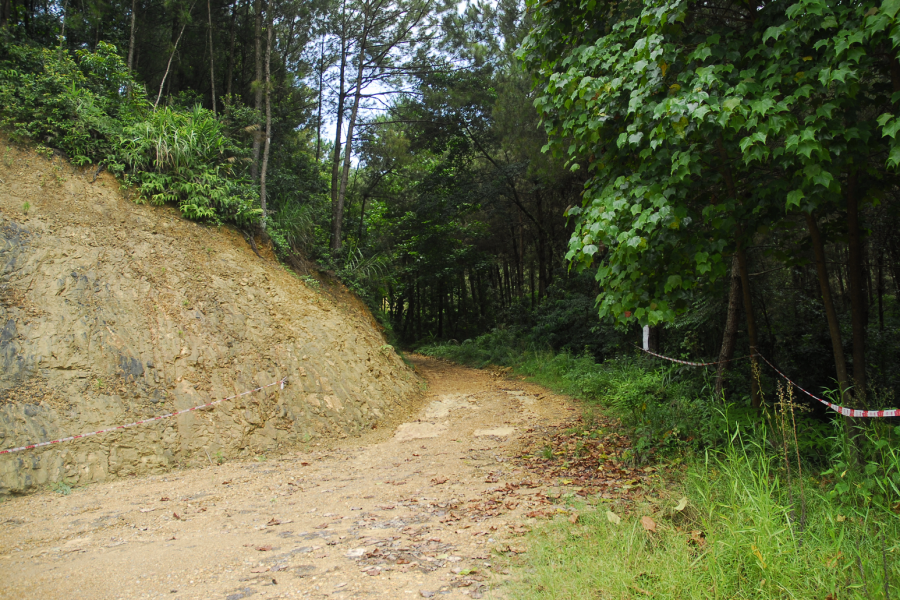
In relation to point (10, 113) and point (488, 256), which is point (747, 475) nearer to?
point (10, 113)

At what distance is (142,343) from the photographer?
7117 millimetres

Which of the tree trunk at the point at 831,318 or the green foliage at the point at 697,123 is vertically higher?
the green foliage at the point at 697,123

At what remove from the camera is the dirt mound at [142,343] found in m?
6.09

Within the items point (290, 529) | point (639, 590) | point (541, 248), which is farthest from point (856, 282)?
point (541, 248)

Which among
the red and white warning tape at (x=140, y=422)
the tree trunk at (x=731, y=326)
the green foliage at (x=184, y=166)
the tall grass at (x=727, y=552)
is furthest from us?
the green foliage at (x=184, y=166)

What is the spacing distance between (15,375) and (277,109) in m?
9.71

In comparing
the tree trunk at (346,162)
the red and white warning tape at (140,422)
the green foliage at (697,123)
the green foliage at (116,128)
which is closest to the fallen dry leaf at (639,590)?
the green foliage at (697,123)

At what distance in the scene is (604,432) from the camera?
6.92 m

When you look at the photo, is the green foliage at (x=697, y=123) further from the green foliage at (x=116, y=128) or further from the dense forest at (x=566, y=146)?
the green foliage at (x=116, y=128)

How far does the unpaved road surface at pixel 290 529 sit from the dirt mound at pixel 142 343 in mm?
524

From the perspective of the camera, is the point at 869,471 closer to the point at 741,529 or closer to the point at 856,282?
the point at 741,529

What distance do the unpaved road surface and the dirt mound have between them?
1.72ft

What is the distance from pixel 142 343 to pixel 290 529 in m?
4.24

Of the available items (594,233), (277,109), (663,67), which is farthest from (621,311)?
(277,109)
